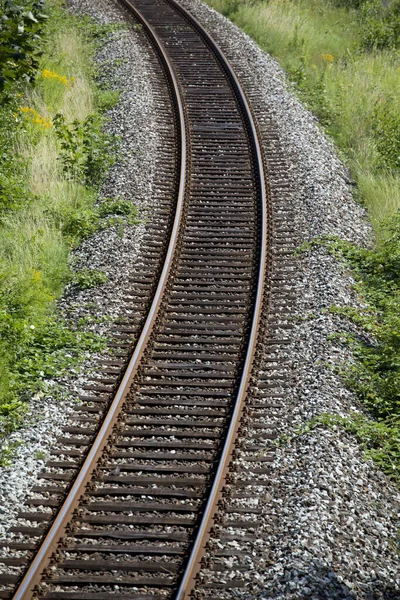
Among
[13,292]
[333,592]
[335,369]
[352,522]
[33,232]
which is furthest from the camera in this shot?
[33,232]

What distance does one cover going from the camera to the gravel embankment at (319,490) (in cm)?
562

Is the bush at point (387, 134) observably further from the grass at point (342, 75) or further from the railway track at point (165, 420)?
the railway track at point (165, 420)

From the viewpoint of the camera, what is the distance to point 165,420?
24.8 feet

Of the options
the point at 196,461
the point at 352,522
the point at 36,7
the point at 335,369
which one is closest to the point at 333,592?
the point at 352,522

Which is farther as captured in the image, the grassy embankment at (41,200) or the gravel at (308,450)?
the grassy embankment at (41,200)

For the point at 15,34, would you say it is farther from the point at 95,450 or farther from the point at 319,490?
the point at 319,490

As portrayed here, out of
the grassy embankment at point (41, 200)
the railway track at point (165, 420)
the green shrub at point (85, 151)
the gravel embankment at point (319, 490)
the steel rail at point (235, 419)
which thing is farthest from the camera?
the green shrub at point (85, 151)

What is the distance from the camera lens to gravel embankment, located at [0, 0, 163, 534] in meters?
6.92

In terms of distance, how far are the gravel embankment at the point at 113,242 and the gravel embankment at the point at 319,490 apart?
1.87 metres

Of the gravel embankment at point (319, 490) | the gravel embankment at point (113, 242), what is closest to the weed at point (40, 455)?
the gravel embankment at point (113, 242)

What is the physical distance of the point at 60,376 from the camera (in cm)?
812

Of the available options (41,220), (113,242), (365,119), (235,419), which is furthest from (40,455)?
(365,119)

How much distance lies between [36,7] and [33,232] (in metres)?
3.57

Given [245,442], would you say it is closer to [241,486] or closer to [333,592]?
[241,486]
